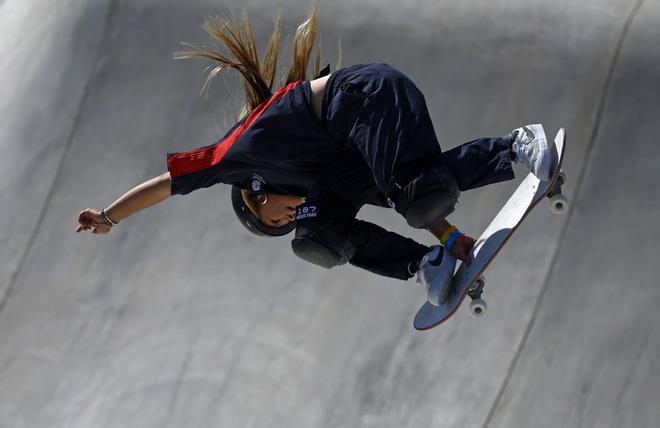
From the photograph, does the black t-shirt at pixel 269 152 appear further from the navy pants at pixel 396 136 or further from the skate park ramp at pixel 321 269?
the skate park ramp at pixel 321 269

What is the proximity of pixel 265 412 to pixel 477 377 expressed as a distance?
1.36 metres

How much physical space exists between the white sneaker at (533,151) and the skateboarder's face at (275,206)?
1.10 metres

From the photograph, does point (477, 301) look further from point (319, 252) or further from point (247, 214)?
point (247, 214)

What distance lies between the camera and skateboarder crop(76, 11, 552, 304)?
403 centimetres

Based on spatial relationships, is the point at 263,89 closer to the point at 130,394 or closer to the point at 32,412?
the point at 130,394

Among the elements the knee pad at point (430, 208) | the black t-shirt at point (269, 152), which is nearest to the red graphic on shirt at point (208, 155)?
the black t-shirt at point (269, 152)

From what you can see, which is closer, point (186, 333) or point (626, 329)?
point (626, 329)

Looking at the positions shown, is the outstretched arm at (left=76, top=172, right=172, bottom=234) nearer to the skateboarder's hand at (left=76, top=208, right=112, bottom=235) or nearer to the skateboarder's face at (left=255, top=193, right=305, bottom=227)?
the skateboarder's hand at (left=76, top=208, right=112, bottom=235)

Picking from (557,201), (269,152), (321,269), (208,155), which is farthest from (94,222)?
(557,201)

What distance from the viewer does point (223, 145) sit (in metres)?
4.34

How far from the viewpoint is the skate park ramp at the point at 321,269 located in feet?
19.0

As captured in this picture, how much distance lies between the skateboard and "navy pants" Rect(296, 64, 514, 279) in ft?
0.70

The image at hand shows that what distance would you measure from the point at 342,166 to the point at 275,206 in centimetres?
40

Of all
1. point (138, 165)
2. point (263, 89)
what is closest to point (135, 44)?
point (138, 165)
